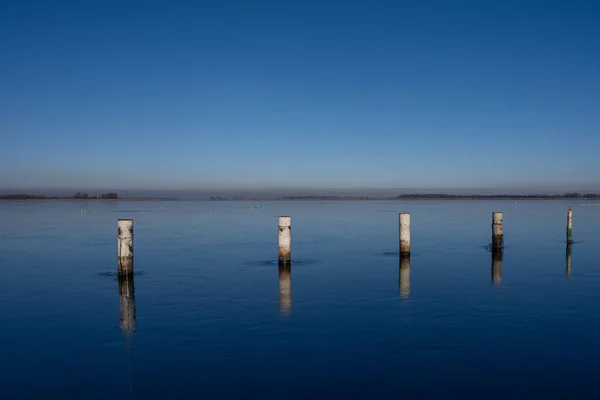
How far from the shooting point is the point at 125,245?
21.5 metres

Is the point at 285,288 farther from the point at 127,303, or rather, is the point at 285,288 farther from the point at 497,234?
the point at 497,234

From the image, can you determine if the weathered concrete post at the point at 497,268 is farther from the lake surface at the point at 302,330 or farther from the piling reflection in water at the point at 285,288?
the piling reflection in water at the point at 285,288

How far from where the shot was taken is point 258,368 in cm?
1113

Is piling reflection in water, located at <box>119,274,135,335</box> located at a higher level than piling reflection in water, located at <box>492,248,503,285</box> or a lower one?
higher

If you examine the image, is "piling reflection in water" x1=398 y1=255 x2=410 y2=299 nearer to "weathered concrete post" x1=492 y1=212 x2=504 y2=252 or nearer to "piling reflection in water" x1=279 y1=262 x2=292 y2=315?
"piling reflection in water" x1=279 y1=262 x2=292 y2=315

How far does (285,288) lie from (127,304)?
19.9ft

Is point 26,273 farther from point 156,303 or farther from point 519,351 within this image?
point 519,351

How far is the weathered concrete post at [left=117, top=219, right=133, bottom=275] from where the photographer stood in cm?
2102

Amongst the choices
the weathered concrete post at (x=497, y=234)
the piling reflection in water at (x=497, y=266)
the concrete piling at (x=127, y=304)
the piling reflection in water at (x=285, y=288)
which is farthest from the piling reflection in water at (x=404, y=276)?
the concrete piling at (x=127, y=304)

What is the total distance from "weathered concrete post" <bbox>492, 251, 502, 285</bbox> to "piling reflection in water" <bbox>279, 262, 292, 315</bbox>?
28.8 feet

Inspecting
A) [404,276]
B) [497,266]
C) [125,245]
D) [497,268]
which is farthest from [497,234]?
[125,245]

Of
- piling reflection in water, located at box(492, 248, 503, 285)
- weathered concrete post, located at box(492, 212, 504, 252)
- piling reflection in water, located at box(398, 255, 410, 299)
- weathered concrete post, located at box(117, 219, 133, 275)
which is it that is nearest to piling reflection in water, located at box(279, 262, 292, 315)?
piling reflection in water, located at box(398, 255, 410, 299)

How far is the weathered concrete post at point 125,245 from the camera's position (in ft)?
68.9

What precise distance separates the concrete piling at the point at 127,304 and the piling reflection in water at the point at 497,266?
14.6m
